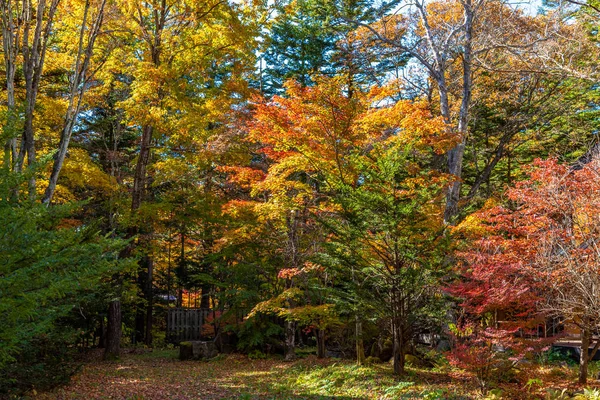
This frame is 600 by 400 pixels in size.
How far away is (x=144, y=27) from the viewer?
464 inches

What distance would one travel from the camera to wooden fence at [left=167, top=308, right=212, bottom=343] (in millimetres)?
16750

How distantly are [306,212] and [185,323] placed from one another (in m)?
7.33

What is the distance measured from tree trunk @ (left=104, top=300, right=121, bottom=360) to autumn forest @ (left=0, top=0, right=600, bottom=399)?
58 millimetres

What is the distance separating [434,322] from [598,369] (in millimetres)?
3645

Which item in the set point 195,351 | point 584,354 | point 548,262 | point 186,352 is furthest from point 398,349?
point 186,352

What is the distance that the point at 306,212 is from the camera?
39.6 ft

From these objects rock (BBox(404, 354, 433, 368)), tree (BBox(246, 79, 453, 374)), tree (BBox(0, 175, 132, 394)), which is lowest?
rock (BBox(404, 354, 433, 368))

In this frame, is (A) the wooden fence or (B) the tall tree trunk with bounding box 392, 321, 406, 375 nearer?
(B) the tall tree trunk with bounding box 392, 321, 406, 375

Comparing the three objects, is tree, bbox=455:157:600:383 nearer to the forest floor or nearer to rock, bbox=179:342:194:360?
the forest floor

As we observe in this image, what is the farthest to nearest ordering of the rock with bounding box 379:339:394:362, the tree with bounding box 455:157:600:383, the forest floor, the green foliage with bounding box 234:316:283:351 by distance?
the green foliage with bounding box 234:316:283:351, the rock with bounding box 379:339:394:362, the forest floor, the tree with bounding box 455:157:600:383

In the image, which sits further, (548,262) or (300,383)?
(300,383)

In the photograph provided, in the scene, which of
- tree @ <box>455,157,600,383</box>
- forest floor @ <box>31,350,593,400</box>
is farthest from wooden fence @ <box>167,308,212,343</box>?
tree @ <box>455,157,600,383</box>

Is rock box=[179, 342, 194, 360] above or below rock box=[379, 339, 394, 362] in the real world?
below

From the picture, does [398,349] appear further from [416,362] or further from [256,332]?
[256,332]
